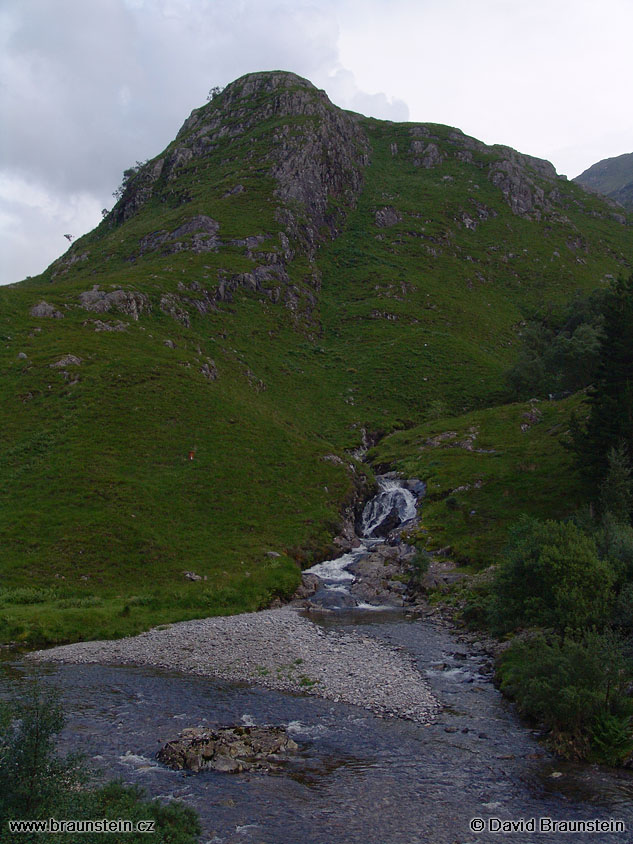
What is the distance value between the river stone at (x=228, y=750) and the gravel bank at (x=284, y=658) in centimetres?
562

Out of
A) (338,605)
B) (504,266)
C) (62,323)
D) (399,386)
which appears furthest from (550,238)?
(338,605)

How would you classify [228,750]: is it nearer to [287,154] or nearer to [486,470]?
[486,470]

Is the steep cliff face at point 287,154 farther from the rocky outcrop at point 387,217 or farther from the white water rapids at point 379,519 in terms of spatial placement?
the white water rapids at point 379,519

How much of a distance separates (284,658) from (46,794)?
804 inches

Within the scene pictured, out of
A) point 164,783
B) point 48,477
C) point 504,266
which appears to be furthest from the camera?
point 504,266

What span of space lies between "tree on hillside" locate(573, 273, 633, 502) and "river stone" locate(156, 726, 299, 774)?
37868 millimetres

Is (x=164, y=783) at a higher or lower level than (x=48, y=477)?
lower

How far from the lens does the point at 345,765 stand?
20.5 m

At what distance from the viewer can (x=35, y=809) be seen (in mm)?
12422

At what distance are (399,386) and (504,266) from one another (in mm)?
80865

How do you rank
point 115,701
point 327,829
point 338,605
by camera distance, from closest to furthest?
point 327,829
point 115,701
point 338,605

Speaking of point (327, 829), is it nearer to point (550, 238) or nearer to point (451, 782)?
point (451, 782)

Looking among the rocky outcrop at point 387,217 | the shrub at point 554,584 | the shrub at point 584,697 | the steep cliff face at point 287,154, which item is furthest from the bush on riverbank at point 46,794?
the rocky outcrop at point 387,217

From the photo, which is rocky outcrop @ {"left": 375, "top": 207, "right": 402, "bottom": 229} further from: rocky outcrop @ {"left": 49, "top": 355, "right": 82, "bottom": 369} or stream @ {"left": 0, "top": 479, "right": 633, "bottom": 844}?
stream @ {"left": 0, "top": 479, "right": 633, "bottom": 844}
